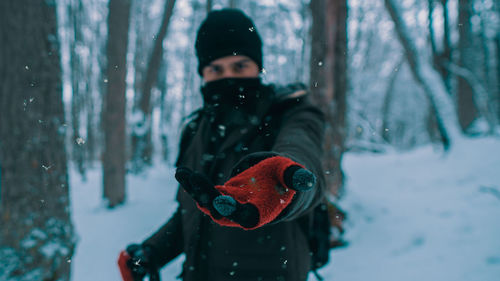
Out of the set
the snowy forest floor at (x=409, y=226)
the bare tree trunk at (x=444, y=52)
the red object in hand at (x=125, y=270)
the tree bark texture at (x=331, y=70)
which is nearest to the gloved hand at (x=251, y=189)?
the red object in hand at (x=125, y=270)

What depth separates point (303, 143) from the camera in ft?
3.42

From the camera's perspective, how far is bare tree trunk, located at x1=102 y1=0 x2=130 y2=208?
5.76 m

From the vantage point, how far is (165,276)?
10.6 feet

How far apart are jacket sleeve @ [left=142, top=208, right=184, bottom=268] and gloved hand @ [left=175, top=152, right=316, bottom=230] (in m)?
0.92

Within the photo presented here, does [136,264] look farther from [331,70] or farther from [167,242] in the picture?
[331,70]

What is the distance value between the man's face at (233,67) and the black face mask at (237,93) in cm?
4

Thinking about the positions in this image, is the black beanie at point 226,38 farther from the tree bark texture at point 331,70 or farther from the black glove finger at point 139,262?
the tree bark texture at point 331,70

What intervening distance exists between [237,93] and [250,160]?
2.15ft

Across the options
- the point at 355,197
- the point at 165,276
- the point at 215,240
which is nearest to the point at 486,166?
the point at 355,197

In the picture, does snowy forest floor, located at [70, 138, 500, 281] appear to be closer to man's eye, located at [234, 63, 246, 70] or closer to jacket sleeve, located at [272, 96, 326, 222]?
man's eye, located at [234, 63, 246, 70]

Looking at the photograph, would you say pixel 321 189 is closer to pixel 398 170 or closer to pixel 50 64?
pixel 50 64

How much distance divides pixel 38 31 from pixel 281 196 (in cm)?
249

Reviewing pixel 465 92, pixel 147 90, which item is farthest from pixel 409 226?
pixel 147 90

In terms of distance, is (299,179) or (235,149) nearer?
(299,179)
